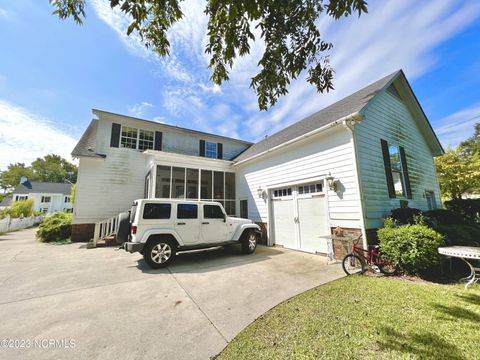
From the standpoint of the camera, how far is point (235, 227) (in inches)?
287

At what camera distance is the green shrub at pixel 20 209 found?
2081 cm

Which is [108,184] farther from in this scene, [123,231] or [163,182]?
[123,231]

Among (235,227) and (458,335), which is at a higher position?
(235,227)

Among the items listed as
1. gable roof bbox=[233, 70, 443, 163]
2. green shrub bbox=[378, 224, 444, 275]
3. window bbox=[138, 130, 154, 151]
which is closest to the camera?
green shrub bbox=[378, 224, 444, 275]

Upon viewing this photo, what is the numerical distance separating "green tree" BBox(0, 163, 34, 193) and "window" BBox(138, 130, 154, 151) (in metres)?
56.6

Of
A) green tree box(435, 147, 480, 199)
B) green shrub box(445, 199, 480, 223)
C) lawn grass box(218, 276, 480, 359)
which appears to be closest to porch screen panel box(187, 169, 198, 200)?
lawn grass box(218, 276, 480, 359)

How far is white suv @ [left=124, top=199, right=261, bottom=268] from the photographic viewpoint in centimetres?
550

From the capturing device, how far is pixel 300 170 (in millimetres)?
7996

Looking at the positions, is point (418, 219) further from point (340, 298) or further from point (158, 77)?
point (158, 77)

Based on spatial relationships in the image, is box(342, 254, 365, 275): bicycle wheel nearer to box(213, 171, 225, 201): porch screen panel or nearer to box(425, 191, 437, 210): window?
box(425, 191, 437, 210): window

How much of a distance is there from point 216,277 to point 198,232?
181cm

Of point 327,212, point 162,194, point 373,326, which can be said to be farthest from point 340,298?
point 162,194

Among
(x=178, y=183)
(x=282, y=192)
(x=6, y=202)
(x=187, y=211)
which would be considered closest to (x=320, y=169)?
(x=282, y=192)

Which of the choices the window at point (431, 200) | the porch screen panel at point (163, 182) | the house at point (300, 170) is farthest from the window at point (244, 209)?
the window at point (431, 200)
